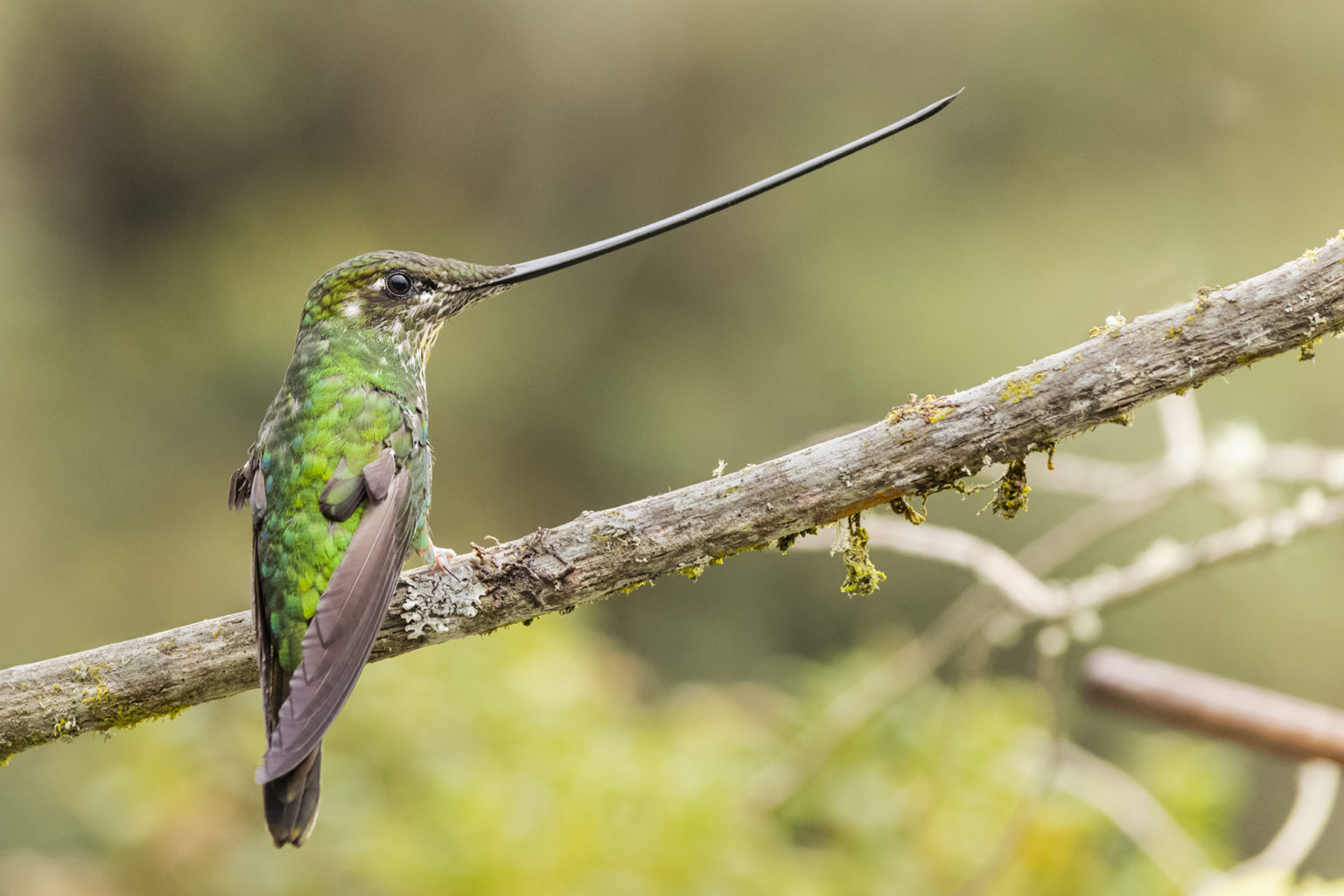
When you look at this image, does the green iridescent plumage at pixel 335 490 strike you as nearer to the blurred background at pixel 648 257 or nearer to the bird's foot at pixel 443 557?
the bird's foot at pixel 443 557

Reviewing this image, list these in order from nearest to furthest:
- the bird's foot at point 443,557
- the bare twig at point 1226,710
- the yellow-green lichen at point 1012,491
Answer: the yellow-green lichen at point 1012,491 < the bird's foot at point 443,557 < the bare twig at point 1226,710

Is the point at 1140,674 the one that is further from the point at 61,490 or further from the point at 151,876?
the point at 61,490

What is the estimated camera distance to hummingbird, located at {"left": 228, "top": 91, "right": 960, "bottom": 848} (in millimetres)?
1513

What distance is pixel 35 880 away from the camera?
342 centimetres

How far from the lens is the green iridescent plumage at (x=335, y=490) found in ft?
4.96

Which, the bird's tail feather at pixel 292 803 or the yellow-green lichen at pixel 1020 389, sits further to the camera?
the bird's tail feather at pixel 292 803

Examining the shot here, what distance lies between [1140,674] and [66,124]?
20.6 feet

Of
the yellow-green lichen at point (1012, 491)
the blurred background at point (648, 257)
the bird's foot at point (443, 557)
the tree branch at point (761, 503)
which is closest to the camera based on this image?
the tree branch at point (761, 503)

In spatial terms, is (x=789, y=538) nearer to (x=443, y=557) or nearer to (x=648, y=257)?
(x=443, y=557)

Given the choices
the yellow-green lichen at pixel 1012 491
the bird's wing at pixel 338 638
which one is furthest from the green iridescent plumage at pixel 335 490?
the yellow-green lichen at pixel 1012 491

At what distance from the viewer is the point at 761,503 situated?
1494 millimetres

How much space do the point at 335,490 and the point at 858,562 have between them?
0.89 m

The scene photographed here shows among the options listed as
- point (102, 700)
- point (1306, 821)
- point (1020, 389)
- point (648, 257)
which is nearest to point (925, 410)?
point (1020, 389)

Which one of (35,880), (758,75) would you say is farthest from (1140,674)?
(758,75)
